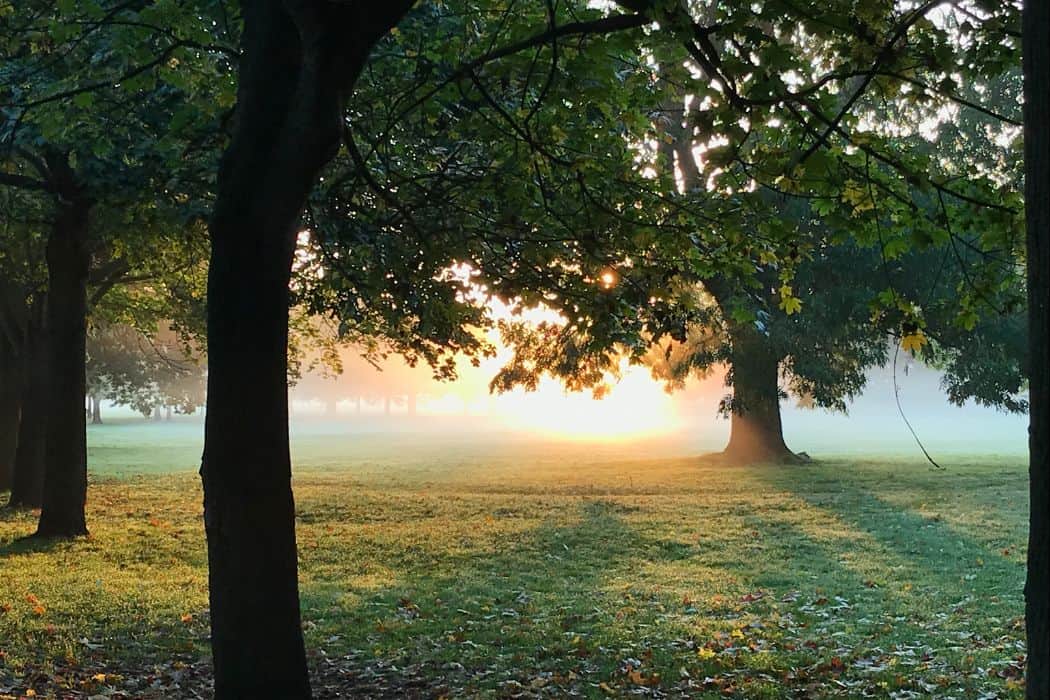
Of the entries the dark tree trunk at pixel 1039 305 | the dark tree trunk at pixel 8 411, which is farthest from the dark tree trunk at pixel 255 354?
the dark tree trunk at pixel 8 411

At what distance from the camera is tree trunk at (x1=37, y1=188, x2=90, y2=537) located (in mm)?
12172

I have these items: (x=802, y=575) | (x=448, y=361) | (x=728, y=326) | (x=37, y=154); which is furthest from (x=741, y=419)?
(x=37, y=154)

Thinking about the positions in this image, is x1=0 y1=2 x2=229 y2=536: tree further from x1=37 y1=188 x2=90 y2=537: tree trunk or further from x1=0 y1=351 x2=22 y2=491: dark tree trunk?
x1=0 y1=351 x2=22 y2=491: dark tree trunk

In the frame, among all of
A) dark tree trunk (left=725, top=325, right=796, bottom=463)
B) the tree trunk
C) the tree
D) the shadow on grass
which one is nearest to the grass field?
the shadow on grass

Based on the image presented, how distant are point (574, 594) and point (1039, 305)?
8.51 m

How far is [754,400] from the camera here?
25625 millimetres

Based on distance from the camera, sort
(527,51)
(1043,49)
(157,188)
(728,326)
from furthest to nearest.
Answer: (728,326)
(157,188)
(527,51)
(1043,49)

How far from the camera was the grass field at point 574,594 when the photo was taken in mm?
6586

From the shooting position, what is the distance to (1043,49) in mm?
2162

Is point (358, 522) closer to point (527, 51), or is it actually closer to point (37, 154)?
point (37, 154)

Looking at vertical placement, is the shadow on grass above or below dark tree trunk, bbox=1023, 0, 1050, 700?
below

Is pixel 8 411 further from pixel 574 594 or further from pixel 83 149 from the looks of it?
pixel 574 594

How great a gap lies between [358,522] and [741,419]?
16722mm

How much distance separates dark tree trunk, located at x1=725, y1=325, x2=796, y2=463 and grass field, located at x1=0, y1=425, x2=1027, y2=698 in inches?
174
